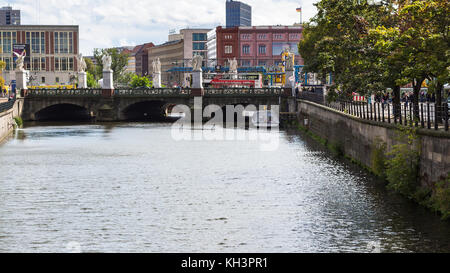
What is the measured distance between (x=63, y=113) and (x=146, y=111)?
12.8 m

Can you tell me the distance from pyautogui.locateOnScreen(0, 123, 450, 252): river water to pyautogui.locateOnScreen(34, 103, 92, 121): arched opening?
5275 cm

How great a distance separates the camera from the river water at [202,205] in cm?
2827

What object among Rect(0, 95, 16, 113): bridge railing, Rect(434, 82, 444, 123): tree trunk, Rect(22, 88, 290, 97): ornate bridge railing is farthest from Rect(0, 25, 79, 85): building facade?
Rect(434, 82, 444, 123): tree trunk

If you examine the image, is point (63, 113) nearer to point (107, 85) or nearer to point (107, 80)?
point (107, 85)

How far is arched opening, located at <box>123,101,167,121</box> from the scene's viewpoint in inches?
4489

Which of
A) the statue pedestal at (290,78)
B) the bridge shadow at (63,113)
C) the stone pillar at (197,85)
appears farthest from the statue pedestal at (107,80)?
the statue pedestal at (290,78)

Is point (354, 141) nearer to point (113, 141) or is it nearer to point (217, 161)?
point (217, 161)

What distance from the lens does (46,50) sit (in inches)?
7579

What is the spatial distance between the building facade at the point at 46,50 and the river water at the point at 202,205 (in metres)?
135

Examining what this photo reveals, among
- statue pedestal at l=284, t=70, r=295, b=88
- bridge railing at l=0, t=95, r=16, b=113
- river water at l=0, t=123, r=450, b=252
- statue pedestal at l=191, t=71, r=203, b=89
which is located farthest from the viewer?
statue pedestal at l=191, t=71, r=203, b=89

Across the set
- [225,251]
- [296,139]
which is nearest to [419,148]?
[225,251]

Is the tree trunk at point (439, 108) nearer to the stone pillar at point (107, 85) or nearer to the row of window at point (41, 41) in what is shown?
the stone pillar at point (107, 85)

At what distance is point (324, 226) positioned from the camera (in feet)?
101

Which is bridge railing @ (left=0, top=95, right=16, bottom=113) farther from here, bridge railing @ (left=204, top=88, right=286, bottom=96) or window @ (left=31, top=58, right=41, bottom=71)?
window @ (left=31, top=58, right=41, bottom=71)
